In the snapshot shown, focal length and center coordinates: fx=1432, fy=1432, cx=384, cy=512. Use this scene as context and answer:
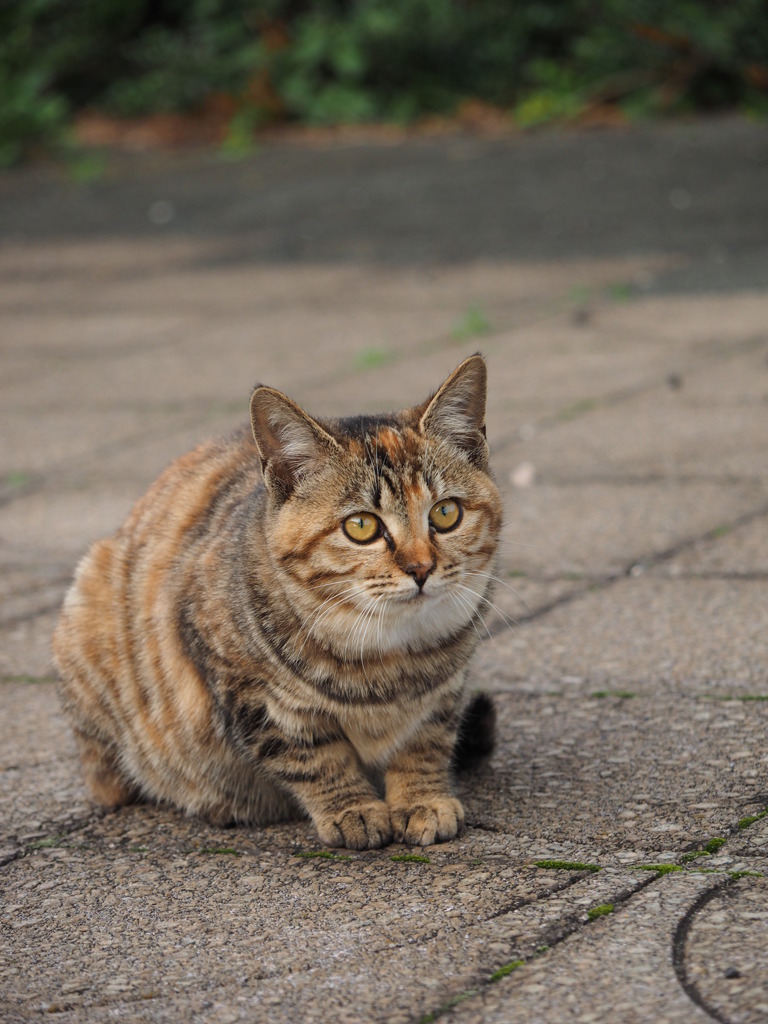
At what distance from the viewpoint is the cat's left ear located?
3301mm

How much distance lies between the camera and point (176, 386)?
25.2ft

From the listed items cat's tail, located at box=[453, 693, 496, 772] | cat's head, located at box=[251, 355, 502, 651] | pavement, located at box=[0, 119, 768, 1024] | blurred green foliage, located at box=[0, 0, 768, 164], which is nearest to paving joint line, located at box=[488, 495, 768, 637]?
pavement, located at box=[0, 119, 768, 1024]

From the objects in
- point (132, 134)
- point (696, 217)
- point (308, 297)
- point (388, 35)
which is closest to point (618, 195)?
point (696, 217)

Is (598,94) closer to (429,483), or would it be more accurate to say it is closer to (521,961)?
(429,483)

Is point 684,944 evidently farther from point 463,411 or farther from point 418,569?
point 463,411

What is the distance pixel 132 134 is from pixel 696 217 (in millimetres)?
7218

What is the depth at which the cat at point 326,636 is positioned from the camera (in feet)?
10.3

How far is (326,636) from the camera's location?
123 inches

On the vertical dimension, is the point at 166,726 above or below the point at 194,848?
above

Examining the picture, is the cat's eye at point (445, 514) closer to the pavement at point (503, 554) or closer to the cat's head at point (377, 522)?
the cat's head at point (377, 522)

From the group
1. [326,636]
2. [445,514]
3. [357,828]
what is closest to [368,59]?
[445,514]

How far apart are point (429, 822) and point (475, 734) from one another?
0.40 m

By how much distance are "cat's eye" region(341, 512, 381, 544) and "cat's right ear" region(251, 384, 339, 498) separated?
0.18 meters

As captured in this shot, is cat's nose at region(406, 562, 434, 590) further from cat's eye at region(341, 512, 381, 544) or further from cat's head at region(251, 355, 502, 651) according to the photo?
cat's eye at region(341, 512, 381, 544)
